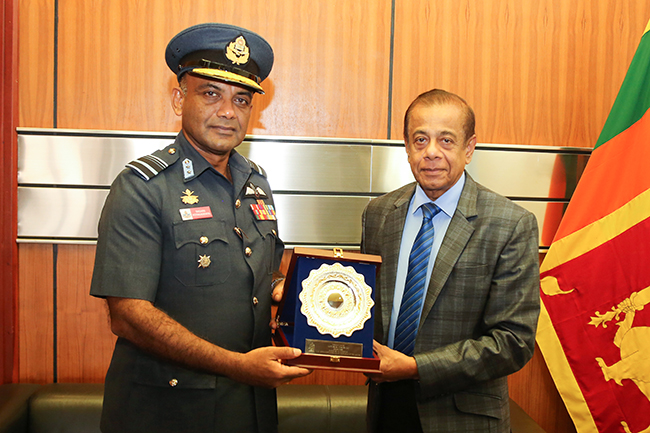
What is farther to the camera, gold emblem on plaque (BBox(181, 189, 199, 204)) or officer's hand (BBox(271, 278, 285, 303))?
officer's hand (BBox(271, 278, 285, 303))

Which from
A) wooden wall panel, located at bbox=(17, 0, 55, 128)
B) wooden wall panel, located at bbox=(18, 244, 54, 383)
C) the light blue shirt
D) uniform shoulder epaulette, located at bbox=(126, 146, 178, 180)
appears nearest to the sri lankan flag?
the light blue shirt

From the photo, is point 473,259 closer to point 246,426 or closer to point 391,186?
point 246,426

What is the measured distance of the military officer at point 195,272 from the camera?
1.29 meters

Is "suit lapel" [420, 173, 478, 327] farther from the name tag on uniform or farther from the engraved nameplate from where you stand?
the name tag on uniform

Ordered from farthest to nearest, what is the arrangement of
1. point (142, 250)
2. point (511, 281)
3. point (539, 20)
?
point (539, 20), point (511, 281), point (142, 250)

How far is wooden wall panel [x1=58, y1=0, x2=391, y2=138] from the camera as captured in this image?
2.41 m

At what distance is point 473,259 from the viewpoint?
1.44 meters

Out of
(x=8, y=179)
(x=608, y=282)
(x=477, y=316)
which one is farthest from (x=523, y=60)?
(x=8, y=179)

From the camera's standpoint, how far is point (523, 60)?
2605 mm

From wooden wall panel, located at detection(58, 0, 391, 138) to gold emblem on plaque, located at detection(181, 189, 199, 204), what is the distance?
116 centimetres

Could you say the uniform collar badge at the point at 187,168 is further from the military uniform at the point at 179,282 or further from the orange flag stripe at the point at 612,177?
the orange flag stripe at the point at 612,177

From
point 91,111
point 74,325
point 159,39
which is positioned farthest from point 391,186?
point 74,325

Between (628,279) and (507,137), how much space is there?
0.96 m

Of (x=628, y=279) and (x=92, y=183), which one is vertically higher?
(x=92, y=183)
